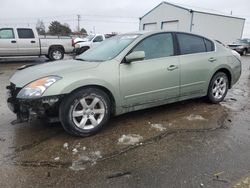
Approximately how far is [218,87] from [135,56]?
245 cm

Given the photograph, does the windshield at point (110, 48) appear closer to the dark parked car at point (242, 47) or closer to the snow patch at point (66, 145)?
the snow patch at point (66, 145)

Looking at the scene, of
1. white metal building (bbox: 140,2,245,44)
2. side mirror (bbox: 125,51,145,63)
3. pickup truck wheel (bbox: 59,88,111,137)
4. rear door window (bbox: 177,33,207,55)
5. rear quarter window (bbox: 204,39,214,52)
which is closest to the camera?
pickup truck wheel (bbox: 59,88,111,137)

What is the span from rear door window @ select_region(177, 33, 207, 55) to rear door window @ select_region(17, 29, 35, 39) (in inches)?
436

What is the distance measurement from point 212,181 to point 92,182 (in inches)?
50.3

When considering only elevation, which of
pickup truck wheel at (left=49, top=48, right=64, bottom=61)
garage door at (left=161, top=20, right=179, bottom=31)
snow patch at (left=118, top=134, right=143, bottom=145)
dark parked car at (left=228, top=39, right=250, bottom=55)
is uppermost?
snow patch at (left=118, top=134, right=143, bottom=145)

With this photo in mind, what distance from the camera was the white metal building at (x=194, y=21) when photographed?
29875mm

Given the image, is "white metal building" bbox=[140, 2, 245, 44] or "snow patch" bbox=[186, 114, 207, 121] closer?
"snow patch" bbox=[186, 114, 207, 121]

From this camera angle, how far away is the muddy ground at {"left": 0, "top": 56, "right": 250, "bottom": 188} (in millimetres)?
2971

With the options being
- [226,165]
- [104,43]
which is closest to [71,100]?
[104,43]

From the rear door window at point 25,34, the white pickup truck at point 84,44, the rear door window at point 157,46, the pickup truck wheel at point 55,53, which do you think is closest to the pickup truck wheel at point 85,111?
the rear door window at point 157,46

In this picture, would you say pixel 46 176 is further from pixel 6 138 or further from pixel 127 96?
pixel 127 96

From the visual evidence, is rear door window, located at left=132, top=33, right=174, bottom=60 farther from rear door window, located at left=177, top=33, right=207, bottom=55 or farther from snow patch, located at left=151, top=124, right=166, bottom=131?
snow patch, located at left=151, top=124, right=166, bottom=131

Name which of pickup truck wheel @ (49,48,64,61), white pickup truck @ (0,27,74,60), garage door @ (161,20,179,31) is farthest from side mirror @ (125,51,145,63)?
garage door @ (161,20,179,31)

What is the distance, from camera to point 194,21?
29.7 m
